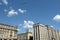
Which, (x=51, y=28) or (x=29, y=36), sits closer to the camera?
(x=51, y=28)

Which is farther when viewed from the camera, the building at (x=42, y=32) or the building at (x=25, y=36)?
the building at (x=25, y=36)

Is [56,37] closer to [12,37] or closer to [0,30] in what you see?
[12,37]

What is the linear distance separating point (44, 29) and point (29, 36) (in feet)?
39.9

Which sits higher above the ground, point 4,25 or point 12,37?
point 4,25

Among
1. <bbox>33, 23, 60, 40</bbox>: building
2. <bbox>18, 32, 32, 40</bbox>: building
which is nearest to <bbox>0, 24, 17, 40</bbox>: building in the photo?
<bbox>33, 23, 60, 40</bbox>: building

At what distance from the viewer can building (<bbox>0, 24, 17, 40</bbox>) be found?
140 ft

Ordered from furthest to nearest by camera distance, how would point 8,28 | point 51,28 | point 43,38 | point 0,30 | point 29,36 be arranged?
point 29,36 < point 51,28 < point 43,38 < point 8,28 < point 0,30

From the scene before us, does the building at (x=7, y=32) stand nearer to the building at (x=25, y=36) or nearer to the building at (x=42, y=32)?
the building at (x=42, y=32)

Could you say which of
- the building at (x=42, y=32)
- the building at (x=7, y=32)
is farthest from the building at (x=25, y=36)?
the building at (x=7, y=32)

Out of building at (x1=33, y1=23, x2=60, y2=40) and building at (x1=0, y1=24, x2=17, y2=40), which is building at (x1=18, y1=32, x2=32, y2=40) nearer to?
building at (x1=33, y1=23, x2=60, y2=40)

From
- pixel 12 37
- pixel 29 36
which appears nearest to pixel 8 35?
pixel 12 37

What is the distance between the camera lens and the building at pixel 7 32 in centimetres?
4273

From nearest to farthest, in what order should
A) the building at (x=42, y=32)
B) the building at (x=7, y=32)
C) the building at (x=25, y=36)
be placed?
1. the building at (x=7, y=32)
2. the building at (x=42, y=32)
3. the building at (x=25, y=36)

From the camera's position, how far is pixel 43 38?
49750 mm
